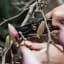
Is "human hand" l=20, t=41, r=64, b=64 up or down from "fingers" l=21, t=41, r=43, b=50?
down

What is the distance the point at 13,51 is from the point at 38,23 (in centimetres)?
7

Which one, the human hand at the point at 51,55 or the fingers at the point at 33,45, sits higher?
the fingers at the point at 33,45

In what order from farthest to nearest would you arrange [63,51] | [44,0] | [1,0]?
[1,0]
[44,0]
[63,51]

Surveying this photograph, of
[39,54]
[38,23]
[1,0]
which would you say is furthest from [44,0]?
[1,0]

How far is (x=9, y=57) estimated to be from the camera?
54cm

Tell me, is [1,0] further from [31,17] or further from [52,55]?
[52,55]

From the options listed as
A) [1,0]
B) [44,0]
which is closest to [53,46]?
[44,0]

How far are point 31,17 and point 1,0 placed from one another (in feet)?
1.17

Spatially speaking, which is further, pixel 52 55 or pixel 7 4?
pixel 7 4

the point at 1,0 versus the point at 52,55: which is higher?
the point at 1,0

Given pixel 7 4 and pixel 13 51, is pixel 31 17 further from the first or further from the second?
pixel 7 4

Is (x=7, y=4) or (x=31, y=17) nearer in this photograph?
(x=31, y=17)

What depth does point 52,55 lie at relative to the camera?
452 mm

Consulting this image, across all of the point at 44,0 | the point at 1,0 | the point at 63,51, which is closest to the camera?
the point at 63,51
